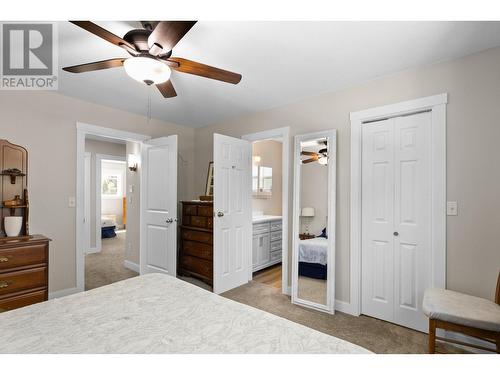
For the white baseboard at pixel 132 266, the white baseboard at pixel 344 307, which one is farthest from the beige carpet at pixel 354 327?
the white baseboard at pixel 132 266

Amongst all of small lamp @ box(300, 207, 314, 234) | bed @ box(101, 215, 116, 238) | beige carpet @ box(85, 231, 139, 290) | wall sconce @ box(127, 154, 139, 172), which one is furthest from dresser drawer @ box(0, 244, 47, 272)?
bed @ box(101, 215, 116, 238)

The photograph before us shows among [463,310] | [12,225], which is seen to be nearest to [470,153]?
[463,310]

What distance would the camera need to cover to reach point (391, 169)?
2492 millimetres

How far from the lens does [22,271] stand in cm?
232

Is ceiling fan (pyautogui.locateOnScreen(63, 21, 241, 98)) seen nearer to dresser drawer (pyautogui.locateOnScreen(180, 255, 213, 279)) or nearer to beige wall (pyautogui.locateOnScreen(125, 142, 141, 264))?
dresser drawer (pyautogui.locateOnScreen(180, 255, 213, 279))

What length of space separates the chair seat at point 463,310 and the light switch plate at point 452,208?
64 cm

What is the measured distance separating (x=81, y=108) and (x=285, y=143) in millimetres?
2540

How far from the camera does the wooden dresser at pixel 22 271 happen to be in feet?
7.33

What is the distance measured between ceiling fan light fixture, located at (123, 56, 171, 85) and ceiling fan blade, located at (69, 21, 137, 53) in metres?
0.08

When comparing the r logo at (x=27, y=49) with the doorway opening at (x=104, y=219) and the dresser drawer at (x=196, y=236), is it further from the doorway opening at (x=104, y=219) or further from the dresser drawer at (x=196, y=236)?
the dresser drawer at (x=196, y=236)
